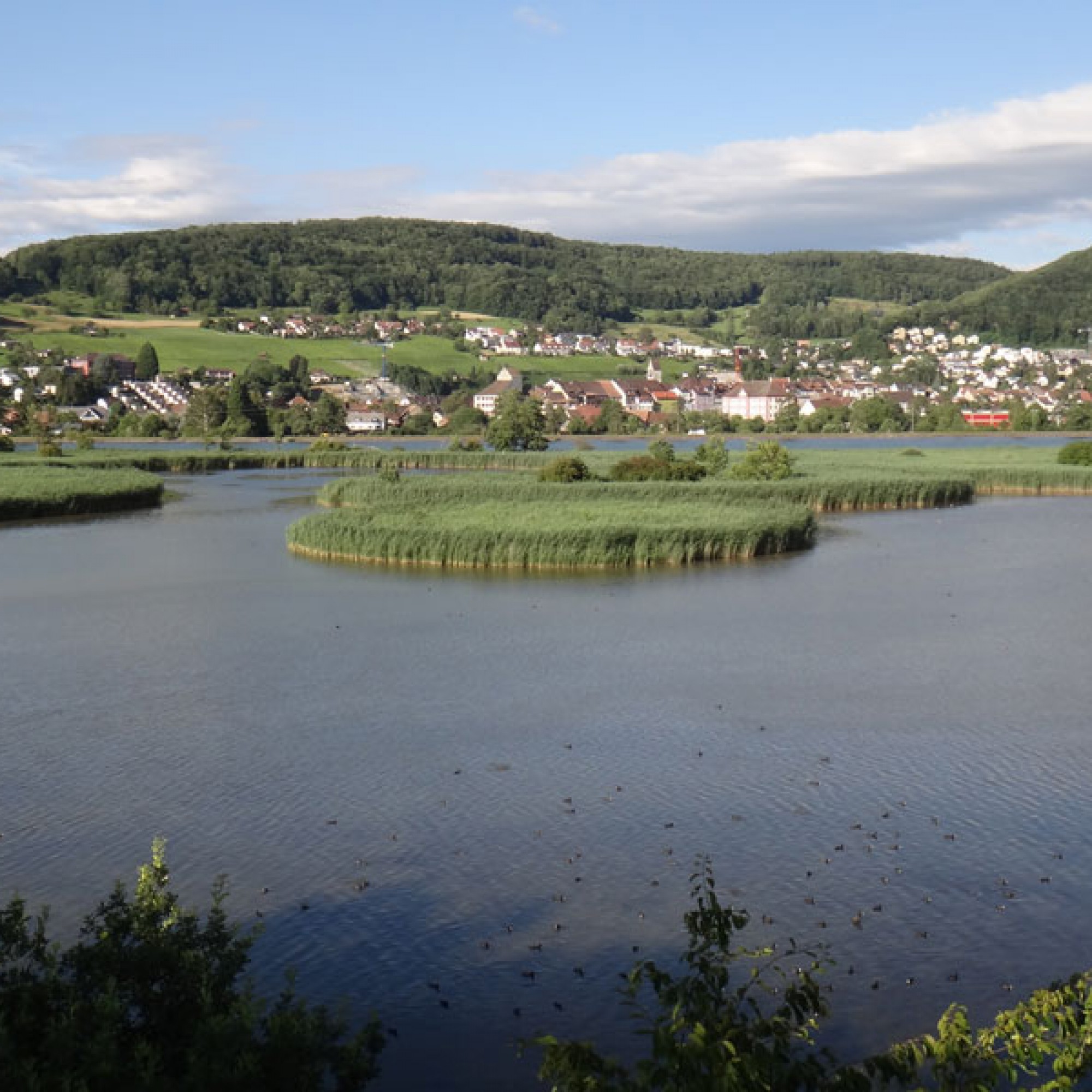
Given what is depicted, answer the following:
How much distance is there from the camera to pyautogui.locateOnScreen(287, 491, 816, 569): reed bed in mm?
36062

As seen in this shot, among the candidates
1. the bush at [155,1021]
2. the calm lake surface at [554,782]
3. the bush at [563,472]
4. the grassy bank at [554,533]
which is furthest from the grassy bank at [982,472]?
the bush at [155,1021]

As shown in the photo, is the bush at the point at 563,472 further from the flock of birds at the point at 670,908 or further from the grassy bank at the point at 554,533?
the flock of birds at the point at 670,908

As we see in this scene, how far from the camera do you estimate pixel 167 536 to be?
144ft

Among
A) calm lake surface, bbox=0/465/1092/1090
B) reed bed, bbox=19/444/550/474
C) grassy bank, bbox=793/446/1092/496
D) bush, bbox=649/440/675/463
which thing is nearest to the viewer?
calm lake surface, bbox=0/465/1092/1090

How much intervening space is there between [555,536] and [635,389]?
369ft

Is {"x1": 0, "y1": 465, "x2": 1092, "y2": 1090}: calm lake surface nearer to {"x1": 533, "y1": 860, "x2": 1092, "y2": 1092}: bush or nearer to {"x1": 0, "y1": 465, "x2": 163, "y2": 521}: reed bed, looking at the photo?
{"x1": 533, "y1": 860, "x2": 1092, "y2": 1092}: bush

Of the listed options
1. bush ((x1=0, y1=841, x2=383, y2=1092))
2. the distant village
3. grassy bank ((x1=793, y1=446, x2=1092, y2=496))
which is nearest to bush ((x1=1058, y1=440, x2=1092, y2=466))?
grassy bank ((x1=793, y1=446, x2=1092, y2=496))

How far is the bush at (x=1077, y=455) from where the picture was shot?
65.3m

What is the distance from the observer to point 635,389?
147 m

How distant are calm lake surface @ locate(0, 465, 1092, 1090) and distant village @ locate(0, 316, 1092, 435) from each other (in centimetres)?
8061

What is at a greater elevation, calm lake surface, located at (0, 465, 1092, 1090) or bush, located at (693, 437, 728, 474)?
calm lake surface, located at (0, 465, 1092, 1090)

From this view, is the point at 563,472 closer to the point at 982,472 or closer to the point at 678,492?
the point at 678,492

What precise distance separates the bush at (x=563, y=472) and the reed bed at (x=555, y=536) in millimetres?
10853

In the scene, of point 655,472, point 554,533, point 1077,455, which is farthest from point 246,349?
point 554,533
